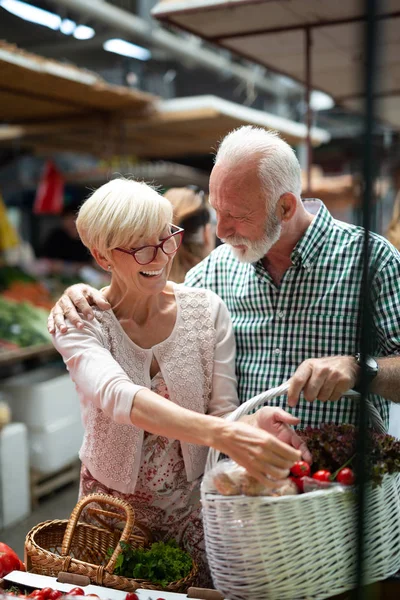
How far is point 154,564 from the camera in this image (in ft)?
4.62

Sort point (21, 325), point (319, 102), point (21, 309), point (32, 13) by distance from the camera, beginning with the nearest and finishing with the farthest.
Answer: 1. point (32, 13)
2. point (21, 325)
3. point (21, 309)
4. point (319, 102)

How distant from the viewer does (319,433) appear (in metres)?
1.38

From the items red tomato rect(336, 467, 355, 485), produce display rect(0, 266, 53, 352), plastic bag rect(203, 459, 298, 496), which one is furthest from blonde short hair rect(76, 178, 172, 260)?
produce display rect(0, 266, 53, 352)

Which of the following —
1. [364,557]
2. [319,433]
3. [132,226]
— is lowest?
[364,557]

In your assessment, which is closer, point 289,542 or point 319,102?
point 289,542

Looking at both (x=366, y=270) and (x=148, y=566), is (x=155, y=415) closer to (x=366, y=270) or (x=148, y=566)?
(x=148, y=566)

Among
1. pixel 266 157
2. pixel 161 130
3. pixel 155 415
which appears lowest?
pixel 155 415

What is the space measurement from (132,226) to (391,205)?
224 cm

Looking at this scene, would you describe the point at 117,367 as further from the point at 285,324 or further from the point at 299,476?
the point at 285,324

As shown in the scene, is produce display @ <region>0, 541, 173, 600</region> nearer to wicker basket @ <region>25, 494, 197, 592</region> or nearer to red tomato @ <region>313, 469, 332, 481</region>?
wicker basket @ <region>25, 494, 197, 592</region>

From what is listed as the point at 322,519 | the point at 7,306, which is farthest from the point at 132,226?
the point at 7,306

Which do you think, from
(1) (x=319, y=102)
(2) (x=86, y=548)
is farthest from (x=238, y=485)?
(1) (x=319, y=102)

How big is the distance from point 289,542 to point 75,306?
699 mm

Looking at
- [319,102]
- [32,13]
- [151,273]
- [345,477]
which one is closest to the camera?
[345,477]
